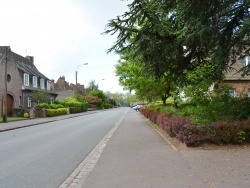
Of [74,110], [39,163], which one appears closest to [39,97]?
[74,110]

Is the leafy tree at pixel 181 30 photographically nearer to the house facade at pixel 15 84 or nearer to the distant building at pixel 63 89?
the house facade at pixel 15 84

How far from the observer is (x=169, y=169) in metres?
7.49

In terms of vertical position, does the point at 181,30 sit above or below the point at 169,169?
above

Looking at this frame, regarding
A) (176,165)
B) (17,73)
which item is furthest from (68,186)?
(17,73)

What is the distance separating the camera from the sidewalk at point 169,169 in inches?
245

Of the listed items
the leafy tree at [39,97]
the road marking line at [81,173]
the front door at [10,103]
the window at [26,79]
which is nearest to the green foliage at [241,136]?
the road marking line at [81,173]

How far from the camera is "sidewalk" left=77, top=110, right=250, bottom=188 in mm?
6234

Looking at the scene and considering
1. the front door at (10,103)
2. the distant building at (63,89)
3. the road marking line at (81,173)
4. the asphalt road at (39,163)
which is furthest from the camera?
the distant building at (63,89)

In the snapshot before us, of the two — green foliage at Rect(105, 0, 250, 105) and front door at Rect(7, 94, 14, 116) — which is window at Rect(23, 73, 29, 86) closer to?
front door at Rect(7, 94, 14, 116)

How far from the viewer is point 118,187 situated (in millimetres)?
6059

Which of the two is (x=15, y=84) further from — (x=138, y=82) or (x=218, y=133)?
(x=218, y=133)

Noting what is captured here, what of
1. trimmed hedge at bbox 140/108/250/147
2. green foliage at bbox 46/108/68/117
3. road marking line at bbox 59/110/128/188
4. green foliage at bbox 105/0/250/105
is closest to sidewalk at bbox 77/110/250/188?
road marking line at bbox 59/110/128/188

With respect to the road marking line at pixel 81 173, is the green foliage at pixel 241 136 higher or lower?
higher

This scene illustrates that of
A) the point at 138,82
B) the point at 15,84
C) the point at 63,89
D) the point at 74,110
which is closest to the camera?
the point at 138,82
